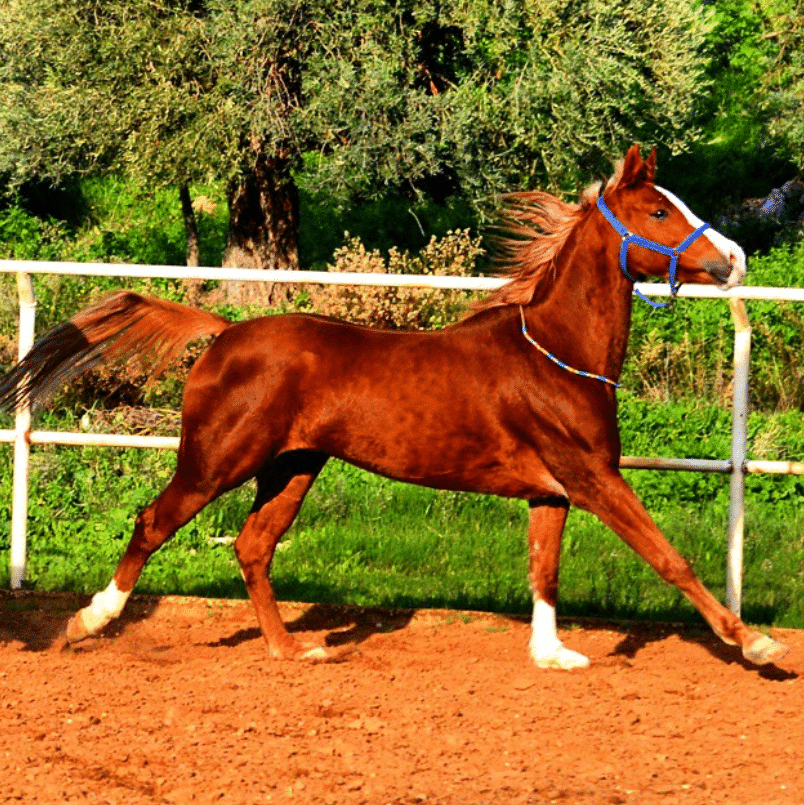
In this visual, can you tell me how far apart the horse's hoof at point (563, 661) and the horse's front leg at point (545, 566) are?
1.1 inches

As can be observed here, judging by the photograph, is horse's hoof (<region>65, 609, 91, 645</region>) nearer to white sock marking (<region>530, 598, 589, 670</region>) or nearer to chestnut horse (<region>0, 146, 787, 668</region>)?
chestnut horse (<region>0, 146, 787, 668</region>)

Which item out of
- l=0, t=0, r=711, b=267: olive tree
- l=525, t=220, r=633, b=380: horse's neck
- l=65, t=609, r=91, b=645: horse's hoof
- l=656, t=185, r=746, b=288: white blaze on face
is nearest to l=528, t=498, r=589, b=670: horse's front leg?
l=525, t=220, r=633, b=380: horse's neck

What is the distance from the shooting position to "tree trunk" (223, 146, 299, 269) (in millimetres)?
14602

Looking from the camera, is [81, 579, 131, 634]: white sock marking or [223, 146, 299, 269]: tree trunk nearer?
[81, 579, 131, 634]: white sock marking

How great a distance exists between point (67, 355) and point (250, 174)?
847 centimetres

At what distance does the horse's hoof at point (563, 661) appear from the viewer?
18.2 feet

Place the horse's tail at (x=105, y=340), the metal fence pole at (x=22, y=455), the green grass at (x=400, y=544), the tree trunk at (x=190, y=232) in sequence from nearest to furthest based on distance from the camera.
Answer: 1. the horse's tail at (x=105, y=340)
2. the metal fence pole at (x=22, y=455)
3. the green grass at (x=400, y=544)
4. the tree trunk at (x=190, y=232)

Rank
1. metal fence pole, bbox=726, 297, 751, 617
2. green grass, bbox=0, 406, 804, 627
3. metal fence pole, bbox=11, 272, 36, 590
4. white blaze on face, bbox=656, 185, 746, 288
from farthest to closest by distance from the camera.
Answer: green grass, bbox=0, 406, 804, 627, metal fence pole, bbox=11, 272, 36, 590, metal fence pole, bbox=726, 297, 751, 617, white blaze on face, bbox=656, 185, 746, 288

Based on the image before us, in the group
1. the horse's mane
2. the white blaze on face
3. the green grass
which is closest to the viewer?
the white blaze on face

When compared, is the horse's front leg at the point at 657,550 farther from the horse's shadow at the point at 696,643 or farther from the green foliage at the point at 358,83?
the green foliage at the point at 358,83

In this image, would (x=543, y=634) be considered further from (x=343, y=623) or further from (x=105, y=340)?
(x=105, y=340)

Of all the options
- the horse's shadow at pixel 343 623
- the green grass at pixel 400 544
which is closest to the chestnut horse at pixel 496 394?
the horse's shadow at pixel 343 623

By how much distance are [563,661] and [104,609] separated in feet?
6.36

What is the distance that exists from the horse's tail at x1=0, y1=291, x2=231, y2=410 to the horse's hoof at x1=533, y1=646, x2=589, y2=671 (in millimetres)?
1994
